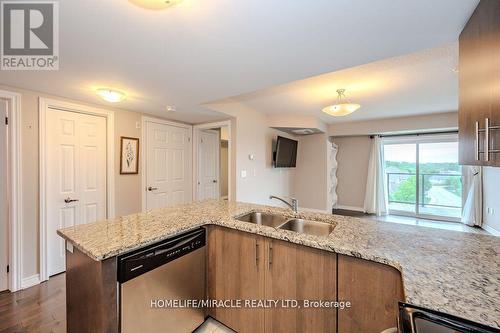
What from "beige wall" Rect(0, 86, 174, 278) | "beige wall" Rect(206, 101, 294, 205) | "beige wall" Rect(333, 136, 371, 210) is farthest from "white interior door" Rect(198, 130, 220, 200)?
"beige wall" Rect(333, 136, 371, 210)

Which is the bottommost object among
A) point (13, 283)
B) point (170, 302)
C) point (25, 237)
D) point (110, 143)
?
point (13, 283)

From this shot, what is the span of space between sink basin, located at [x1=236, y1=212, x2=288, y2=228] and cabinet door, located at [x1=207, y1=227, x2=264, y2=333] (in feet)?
1.10

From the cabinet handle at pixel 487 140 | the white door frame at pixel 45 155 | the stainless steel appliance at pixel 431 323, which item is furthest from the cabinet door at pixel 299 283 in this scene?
the white door frame at pixel 45 155

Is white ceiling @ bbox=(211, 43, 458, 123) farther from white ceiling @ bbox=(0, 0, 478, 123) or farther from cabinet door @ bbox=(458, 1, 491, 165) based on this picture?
cabinet door @ bbox=(458, 1, 491, 165)

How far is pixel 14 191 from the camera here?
2225 mm

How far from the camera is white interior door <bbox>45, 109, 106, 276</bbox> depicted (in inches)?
98.7

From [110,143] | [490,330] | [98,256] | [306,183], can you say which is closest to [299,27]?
[490,330]

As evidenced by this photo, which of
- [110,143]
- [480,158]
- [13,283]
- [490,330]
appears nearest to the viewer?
[490,330]

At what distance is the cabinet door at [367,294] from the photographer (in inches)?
41.7

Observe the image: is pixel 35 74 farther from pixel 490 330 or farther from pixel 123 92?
pixel 490 330

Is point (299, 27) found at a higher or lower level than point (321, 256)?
higher

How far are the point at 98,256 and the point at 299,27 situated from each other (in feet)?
5.61

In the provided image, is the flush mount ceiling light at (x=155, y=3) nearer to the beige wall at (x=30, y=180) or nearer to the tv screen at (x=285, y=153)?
the beige wall at (x=30, y=180)

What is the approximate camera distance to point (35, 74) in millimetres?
1941
